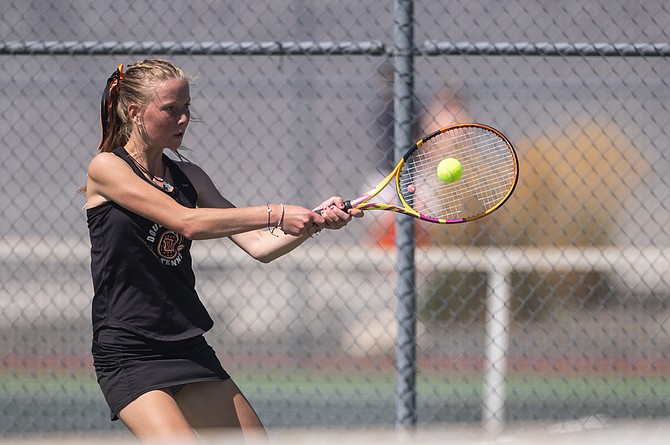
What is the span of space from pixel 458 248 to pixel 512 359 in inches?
38.7

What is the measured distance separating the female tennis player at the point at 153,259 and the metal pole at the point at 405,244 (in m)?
0.87

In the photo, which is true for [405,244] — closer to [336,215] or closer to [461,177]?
[461,177]

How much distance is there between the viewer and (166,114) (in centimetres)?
293

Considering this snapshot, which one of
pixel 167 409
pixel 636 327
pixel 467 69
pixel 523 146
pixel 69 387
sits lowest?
pixel 69 387

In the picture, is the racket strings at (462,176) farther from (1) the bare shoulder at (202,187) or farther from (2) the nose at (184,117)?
(2) the nose at (184,117)

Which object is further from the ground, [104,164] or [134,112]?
[134,112]

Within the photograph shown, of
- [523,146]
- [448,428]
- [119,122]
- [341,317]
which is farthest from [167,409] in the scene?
[523,146]

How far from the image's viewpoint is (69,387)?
6688 millimetres

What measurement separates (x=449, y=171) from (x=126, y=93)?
1191 millimetres

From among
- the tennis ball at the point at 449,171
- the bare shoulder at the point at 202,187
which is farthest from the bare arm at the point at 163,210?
the tennis ball at the point at 449,171

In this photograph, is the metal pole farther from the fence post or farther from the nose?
the nose

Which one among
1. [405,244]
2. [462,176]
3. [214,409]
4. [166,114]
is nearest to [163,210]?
[166,114]

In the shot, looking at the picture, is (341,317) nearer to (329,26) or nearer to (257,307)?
(257,307)

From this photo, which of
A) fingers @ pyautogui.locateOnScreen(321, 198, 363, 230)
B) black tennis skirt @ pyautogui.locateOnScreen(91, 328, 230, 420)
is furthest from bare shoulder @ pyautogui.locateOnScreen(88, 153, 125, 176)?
fingers @ pyautogui.locateOnScreen(321, 198, 363, 230)
